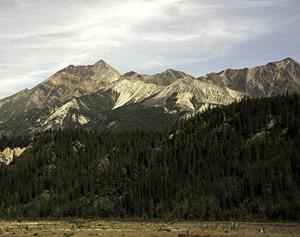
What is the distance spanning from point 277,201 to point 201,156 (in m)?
52.1

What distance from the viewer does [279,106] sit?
18888cm

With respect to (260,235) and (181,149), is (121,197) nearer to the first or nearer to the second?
(181,149)

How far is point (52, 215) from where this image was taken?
579 feet

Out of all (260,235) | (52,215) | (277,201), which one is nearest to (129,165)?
(52,215)

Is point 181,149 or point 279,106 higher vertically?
point 279,106

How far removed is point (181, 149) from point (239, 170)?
3589cm

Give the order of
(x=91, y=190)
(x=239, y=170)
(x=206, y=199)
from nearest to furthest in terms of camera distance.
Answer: (x=206, y=199) → (x=239, y=170) → (x=91, y=190)

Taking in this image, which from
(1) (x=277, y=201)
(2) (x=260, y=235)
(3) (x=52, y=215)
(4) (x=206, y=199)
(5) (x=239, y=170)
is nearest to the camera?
(2) (x=260, y=235)

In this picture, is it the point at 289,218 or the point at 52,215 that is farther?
the point at 52,215

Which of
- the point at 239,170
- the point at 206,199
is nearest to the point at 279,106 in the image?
the point at 239,170

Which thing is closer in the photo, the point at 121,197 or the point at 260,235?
the point at 260,235

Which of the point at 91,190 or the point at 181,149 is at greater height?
the point at 181,149

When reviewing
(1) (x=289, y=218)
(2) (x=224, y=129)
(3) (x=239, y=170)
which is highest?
(2) (x=224, y=129)

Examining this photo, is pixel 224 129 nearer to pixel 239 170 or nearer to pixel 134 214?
pixel 239 170
